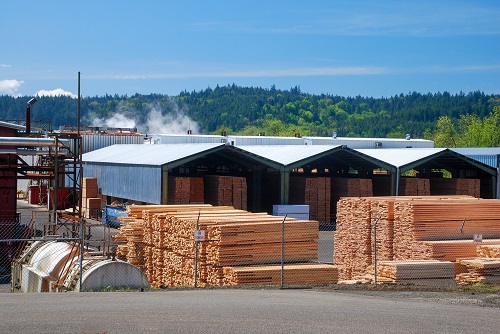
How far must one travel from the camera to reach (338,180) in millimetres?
50156

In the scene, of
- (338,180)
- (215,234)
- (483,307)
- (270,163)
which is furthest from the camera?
(338,180)

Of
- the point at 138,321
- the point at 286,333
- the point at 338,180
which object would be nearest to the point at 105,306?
the point at 138,321

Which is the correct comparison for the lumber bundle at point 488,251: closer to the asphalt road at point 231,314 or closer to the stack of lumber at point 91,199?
the asphalt road at point 231,314

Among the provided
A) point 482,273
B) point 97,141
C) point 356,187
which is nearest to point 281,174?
point 356,187

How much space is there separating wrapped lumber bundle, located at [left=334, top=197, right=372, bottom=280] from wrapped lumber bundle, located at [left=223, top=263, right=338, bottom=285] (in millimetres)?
4234

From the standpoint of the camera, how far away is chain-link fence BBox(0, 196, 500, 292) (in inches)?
909

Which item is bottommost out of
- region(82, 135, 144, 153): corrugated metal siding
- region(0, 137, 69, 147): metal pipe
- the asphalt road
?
the asphalt road

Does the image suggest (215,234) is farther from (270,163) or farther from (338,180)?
(338,180)

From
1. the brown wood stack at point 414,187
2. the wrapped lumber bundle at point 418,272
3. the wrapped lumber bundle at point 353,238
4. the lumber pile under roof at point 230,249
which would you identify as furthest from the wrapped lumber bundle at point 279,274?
the brown wood stack at point 414,187

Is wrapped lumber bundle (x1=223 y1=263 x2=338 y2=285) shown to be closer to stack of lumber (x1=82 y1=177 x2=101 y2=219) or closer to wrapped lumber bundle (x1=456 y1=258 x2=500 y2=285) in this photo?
wrapped lumber bundle (x1=456 y1=258 x2=500 y2=285)

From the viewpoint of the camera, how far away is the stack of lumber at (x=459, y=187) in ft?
164

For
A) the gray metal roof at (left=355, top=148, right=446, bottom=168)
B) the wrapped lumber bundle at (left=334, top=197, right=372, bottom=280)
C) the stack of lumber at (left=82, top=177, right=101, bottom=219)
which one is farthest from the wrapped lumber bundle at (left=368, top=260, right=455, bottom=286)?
the stack of lumber at (left=82, top=177, right=101, bottom=219)

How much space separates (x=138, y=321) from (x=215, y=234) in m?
8.35

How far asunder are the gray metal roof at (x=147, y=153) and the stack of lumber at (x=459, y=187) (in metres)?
15.4
